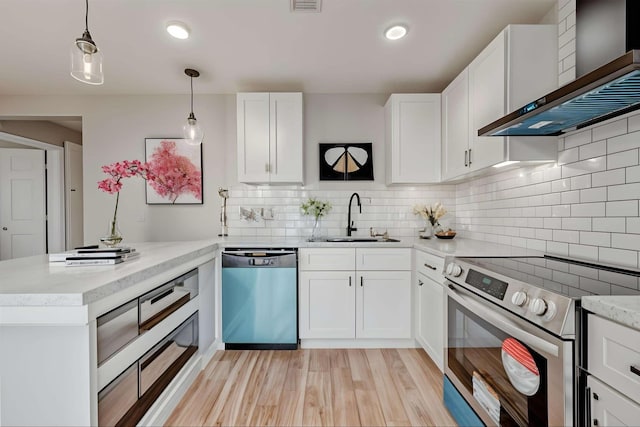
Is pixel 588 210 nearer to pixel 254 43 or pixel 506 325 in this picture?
pixel 506 325

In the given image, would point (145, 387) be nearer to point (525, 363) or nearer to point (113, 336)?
point (113, 336)

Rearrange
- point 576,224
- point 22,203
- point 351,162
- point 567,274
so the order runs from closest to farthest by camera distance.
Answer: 1. point 567,274
2. point 576,224
3. point 351,162
4. point 22,203

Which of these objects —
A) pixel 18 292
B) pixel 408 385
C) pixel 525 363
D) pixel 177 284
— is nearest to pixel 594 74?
pixel 525 363

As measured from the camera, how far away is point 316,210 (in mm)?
2869

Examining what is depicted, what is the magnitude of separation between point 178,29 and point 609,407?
2.83 metres

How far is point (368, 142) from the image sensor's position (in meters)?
3.05

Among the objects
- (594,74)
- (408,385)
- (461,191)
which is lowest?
(408,385)

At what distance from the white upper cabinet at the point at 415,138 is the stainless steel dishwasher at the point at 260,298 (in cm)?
135

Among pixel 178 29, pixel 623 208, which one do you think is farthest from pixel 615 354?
pixel 178 29

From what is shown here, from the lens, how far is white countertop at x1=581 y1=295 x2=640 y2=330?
734 mm

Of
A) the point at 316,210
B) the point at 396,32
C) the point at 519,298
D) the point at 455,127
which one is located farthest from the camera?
the point at 316,210

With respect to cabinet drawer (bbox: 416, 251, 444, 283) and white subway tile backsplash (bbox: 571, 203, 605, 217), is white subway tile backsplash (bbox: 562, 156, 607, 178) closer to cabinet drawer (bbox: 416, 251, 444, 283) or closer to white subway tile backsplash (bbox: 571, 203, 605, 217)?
white subway tile backsplash (bbox: 571, 203, 605, 217)

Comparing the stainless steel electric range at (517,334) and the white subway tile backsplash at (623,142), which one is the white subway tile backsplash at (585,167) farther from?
the stainless steel electric range at (517,334)

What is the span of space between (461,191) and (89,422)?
10.2ft
